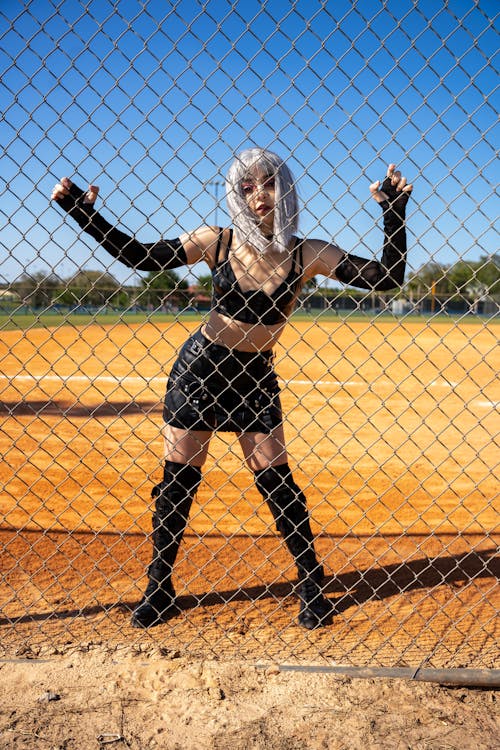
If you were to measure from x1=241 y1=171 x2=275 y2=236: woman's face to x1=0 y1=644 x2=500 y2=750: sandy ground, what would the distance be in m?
1.91

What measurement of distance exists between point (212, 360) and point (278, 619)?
4.46ft

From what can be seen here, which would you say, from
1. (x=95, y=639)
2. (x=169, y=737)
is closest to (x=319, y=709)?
(x=169, y=737)

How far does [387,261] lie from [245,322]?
690mm

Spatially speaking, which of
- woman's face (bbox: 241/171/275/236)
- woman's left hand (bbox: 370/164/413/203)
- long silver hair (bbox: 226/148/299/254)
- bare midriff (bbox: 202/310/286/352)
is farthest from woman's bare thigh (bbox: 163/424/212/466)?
woman's left hand (bbox: 370/164/413/203)

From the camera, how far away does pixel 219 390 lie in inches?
130

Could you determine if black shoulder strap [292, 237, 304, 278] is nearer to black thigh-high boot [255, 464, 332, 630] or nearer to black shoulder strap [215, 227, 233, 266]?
black shoulder strap [215, 227, 233, 266]

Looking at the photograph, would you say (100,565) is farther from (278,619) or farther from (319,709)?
(319,709)

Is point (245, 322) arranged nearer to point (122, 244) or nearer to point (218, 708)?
point (122, 244)

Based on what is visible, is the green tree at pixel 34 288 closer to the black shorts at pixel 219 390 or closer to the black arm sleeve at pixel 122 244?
the black arm sleeve at pixel 122 244

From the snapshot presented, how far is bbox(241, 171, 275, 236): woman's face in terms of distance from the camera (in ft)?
9.70

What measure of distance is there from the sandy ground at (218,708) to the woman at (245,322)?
0.57m

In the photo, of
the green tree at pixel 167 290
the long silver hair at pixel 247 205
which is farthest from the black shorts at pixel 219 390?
the long silver hair at pixel 247 205

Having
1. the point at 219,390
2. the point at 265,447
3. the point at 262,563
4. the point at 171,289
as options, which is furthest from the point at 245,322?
the point at 171,289

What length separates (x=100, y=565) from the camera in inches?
157
